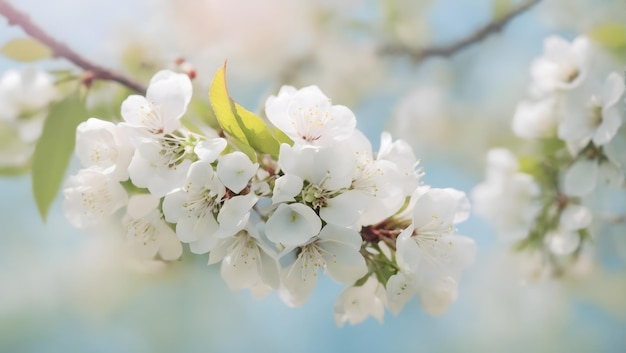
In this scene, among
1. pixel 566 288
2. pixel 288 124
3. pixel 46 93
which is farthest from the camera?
pixel 566 288

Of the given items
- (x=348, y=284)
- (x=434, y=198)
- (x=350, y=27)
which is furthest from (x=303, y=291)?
(x=350, y=27)

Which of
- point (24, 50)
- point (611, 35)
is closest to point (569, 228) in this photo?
point (611, 35)

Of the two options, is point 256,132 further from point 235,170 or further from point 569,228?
point 569,228

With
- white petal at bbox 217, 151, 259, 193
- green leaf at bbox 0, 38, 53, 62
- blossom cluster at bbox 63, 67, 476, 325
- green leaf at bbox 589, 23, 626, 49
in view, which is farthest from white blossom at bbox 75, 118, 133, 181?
green leaf at bbox 589, 23, 626, 49

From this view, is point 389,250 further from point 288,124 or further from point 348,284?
→ point 288,124

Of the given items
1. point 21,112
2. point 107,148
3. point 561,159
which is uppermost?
point 107,148

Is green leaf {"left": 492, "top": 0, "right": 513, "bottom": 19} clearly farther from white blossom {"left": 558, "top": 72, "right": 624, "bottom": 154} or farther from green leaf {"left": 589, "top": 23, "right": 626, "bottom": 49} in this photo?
white blossom {"left": 558, "top": 72, "right": 624, "bottom": 154}

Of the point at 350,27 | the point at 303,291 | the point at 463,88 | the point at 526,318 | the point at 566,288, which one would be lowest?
the point at 526,318
